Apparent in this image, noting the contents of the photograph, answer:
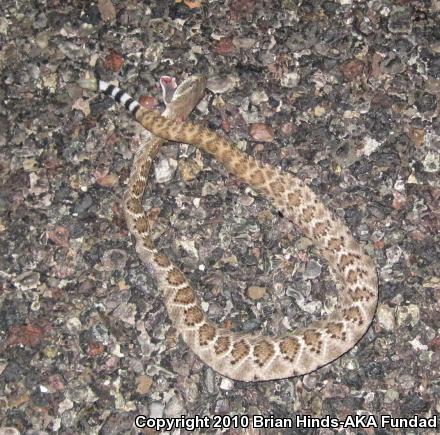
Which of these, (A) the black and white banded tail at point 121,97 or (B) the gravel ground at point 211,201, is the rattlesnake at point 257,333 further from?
(B) the gravel ground at point 211,201

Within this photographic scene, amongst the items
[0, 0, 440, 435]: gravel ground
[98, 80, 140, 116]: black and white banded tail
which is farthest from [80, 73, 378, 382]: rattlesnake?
[0, 0, 440, 435]: gravel ground

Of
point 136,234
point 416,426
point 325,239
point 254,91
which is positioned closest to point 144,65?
point 254,91

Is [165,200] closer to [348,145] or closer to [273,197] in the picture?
[273,197]

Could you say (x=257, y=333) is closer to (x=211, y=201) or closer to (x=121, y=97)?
(x=211, y=201)

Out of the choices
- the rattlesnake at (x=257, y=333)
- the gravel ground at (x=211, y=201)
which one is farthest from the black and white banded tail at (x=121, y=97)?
the gravel ground at (x=211, y=201)

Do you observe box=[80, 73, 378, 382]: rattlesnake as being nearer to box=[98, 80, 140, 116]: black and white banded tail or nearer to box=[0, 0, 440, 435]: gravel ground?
box=[98, 80, 140, 116]: black and white banded tail

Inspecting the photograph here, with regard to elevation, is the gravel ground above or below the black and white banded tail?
below

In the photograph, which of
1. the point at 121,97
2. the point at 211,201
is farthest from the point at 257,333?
the point at 121,97
